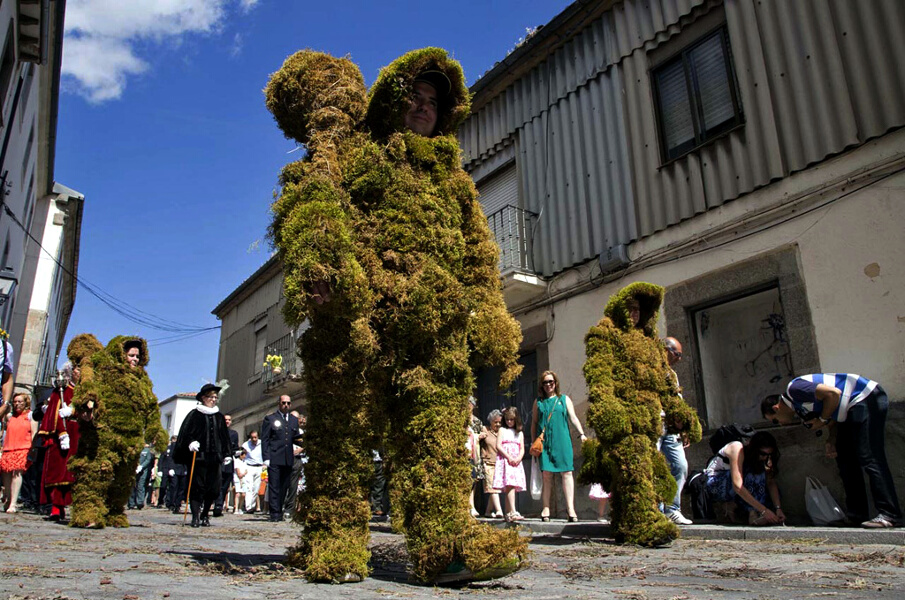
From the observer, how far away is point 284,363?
22922mm

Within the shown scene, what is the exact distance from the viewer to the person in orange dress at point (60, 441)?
878 cm

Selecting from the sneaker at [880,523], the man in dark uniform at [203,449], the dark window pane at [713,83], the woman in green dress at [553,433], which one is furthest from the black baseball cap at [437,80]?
the dark window pane at [713,83]

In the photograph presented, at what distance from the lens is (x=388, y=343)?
3760 millimetres

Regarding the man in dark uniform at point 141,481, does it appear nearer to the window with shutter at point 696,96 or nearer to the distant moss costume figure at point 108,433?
the distant moss costume figure at point 108,433

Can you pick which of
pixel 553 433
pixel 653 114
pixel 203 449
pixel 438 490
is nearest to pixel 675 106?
pixel 653 114

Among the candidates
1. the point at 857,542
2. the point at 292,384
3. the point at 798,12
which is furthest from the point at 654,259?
the point at 292,384

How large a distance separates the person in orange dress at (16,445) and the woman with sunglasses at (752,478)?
414 inches

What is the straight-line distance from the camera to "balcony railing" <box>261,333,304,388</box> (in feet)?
72.8

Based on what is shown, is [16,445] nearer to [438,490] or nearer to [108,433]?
[108,433]

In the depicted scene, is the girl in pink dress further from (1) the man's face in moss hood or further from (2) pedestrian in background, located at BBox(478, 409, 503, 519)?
(1) the man's face in moss hood

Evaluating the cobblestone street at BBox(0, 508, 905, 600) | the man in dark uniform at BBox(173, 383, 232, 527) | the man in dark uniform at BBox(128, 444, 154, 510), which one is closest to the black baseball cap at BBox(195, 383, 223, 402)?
the man in dark uniform at BBox(173, 383, 232, 527)

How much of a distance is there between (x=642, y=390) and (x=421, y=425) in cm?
315

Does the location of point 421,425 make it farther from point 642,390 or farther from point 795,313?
point 795,313

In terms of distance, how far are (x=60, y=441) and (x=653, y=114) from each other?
9.65 m
